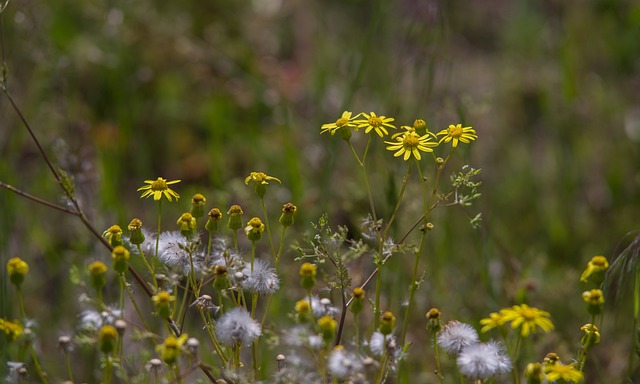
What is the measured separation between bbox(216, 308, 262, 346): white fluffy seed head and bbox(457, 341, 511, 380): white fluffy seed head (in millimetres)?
334

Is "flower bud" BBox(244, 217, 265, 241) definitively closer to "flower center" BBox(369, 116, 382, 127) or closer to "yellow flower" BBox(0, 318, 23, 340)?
"flower center" BBox(369, 116, 382, 127)

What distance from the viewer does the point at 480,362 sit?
1.24m

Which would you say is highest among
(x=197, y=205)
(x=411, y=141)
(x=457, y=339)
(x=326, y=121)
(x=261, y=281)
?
(x=326, y=121)

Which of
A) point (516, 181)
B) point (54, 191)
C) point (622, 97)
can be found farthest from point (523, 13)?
point (54, 191)

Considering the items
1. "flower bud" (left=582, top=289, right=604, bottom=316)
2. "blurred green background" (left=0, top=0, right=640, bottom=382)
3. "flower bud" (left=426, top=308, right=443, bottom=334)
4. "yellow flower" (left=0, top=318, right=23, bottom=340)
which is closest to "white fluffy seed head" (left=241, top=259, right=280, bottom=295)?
"flower bud" (left=426, top=308, right=443, bottom=334)

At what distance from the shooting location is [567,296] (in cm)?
255

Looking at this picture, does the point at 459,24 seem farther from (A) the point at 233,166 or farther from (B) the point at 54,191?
(B) the point at 54,191

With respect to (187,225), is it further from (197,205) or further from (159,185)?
(159,185)

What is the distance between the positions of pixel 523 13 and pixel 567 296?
2.05m

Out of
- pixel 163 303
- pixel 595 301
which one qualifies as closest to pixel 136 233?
pixel 163 303

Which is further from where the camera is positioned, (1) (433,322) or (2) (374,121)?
(2) (374,121)

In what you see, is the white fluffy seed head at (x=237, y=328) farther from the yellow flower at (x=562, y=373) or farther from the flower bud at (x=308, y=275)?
the yellow flower at (x=562, y=373)

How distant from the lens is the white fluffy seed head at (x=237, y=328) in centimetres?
129

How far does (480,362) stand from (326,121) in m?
2.08
